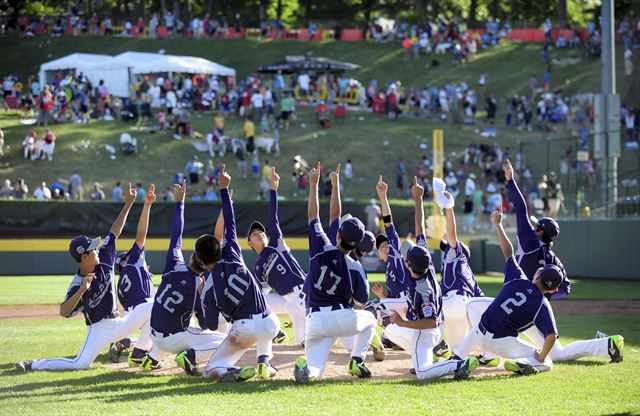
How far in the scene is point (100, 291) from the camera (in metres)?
11.3

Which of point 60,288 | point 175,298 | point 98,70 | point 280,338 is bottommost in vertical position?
point 60,288

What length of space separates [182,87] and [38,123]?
7.46 meters

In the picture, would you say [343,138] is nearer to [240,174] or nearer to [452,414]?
[240,174]

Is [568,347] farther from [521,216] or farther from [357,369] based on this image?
[357,369]

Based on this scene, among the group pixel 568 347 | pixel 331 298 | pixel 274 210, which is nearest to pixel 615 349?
pixel 568 347

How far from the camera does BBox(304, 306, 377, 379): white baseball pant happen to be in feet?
34.5

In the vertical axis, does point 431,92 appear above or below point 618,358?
above

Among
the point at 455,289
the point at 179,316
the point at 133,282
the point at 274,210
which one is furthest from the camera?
the point at 133,282

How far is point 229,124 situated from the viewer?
154ft

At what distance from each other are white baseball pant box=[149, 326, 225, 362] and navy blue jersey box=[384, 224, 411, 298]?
103 inches

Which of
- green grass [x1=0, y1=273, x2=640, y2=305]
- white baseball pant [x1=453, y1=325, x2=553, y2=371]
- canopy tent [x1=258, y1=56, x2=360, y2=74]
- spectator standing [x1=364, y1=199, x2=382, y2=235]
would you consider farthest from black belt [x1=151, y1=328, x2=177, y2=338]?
canopy tent [x1=258, y1=56, x2=360, y2=74]

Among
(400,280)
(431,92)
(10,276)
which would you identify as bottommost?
(10,276)

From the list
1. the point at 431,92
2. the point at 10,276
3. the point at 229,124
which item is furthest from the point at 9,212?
the point at 431,92

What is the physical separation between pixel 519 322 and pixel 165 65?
3801 centimetres
